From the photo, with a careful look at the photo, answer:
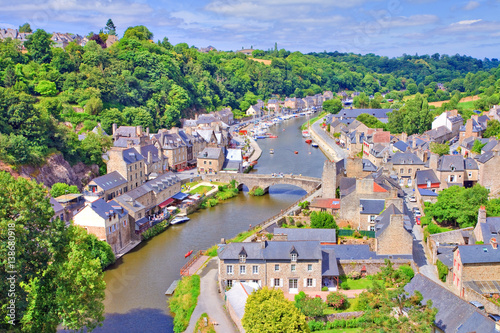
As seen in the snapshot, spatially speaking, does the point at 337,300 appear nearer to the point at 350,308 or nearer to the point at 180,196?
the point at 350,308

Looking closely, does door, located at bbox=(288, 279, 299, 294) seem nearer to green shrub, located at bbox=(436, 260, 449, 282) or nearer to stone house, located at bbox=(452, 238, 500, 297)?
green shrub, located at bbox=(436, 260, 449, 282)

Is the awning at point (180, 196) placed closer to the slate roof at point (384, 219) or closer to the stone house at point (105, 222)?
the stone house at point (105, 222)

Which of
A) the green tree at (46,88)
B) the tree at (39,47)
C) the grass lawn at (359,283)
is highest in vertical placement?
the tree at (39,47)

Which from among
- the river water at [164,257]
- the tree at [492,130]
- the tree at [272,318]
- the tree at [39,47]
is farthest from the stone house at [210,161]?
the tree at [39,47]

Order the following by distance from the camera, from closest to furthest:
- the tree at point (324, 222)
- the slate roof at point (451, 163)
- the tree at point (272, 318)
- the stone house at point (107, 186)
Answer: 1. the tree at point (272, 318)
2. the tree at point (324, 222)
3. the stone house at point (107, 186)
4. the slate roof at point (451, 163)

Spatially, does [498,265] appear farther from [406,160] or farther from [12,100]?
[12,100]

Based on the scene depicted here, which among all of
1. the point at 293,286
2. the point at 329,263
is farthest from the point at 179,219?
the point at 329,263

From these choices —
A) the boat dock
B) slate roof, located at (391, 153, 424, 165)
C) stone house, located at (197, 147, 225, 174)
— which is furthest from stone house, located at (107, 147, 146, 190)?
slate roof, located at (391, 153, 424, 165)
